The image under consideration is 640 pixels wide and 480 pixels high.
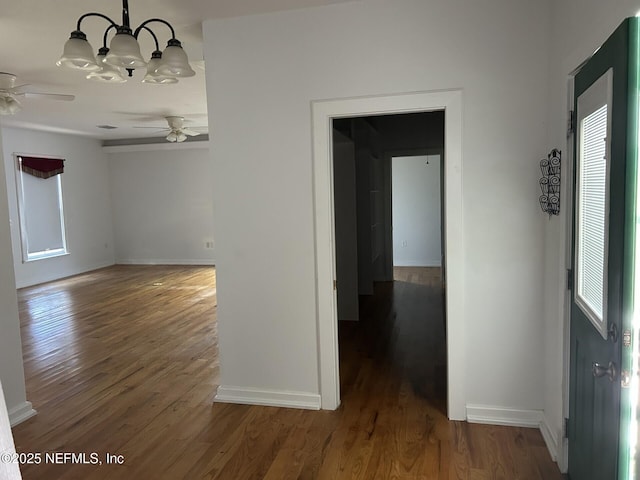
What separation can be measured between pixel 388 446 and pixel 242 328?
1231mm

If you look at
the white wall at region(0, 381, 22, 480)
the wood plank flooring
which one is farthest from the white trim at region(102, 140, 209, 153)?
the white wall at region(0, 381, 22, 480)

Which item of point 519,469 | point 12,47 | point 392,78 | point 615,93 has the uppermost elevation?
point 12,47

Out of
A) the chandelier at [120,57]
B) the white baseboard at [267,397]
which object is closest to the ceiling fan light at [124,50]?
the chandelier at [120,57]

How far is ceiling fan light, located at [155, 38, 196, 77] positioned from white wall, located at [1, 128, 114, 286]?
6861 millimetres

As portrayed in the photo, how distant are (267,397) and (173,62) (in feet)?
7.21

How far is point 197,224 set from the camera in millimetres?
9844

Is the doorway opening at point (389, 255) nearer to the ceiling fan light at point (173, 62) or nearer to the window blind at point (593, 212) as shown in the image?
the window blind at point (593, 212)

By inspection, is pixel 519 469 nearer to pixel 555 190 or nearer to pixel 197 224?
pixel 555 190

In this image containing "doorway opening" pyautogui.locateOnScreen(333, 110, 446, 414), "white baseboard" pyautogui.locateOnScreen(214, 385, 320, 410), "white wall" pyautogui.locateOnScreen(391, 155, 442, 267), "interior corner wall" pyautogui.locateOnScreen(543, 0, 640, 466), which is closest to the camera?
"interior corner wall" pyautogui.locateOnScreen(543, 0, 640, 466)

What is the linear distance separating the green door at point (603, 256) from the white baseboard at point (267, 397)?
5.13ft

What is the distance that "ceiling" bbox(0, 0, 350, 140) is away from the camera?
9.52ft

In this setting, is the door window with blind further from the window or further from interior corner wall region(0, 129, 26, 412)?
the window

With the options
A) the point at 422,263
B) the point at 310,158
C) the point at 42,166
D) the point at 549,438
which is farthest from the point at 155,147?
the point at 549,438

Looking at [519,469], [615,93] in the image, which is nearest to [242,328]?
[519,469]
